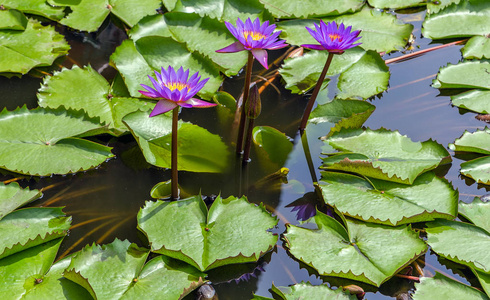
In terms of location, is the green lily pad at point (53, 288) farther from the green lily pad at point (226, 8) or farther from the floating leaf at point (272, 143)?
the green lily pad at point (226, 8)

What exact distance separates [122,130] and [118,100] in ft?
0.87

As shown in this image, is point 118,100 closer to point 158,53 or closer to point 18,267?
point 158,53

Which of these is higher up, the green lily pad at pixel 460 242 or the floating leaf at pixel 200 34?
the floating leaf at pixel 200 34

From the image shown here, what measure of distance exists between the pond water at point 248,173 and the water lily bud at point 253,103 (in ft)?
1.18

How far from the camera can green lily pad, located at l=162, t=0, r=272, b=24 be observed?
11.3 feet

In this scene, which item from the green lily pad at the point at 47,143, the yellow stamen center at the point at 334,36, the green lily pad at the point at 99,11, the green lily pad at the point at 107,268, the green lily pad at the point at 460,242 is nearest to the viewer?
the green lily pad at the point at 107,268

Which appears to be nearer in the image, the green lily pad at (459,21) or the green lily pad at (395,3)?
the green lily pad at (459,21)

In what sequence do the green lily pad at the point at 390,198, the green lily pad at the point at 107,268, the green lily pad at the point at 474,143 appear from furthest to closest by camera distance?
the green lily pad at the point at 474,143
the green lily pad at the point at 390,198
the green lily pad at the point at 107,268

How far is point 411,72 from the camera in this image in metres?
3.39

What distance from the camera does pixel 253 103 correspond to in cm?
237

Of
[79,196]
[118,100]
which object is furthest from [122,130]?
[79,196]

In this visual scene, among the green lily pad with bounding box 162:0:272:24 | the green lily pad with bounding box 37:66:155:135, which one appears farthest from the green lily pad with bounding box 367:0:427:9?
the green lily pad with bounding box 37:66:155:135

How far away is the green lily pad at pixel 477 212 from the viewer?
7.62ft

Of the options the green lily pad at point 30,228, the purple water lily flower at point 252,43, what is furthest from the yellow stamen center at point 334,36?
the green lily pad at point 30,228
